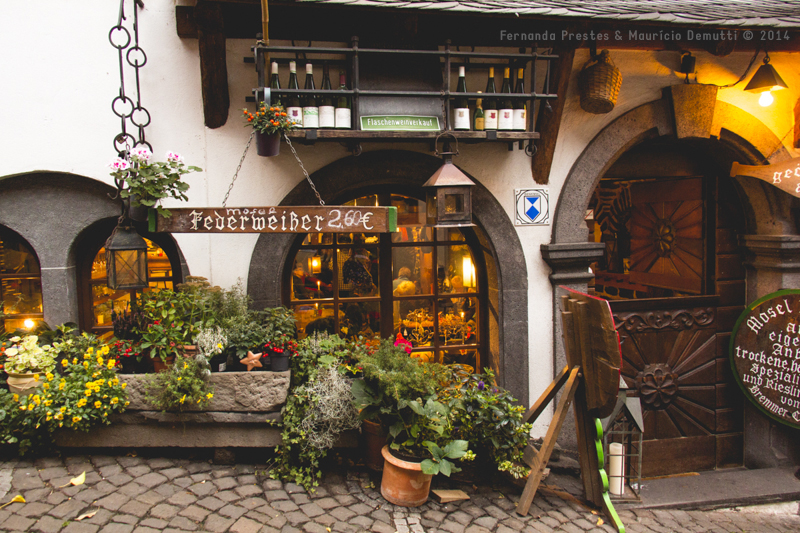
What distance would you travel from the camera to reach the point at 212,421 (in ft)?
11.9

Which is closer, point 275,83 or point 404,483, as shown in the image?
point 404,483

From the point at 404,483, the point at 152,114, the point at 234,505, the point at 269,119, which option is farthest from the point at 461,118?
the point at 234,505

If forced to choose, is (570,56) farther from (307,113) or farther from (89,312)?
(89,312)

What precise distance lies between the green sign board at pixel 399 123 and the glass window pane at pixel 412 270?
1310 mm

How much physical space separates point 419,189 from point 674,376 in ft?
11.0

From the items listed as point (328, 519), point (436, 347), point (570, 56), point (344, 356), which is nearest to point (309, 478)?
point (328, 519)

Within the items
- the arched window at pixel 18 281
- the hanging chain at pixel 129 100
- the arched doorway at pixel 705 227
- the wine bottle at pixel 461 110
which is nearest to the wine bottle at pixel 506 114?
the wine bottle at pixel 461 110

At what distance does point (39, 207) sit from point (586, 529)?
491 centimetres

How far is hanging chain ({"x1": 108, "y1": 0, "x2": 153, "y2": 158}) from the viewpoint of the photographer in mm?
3854

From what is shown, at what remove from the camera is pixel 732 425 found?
5250 mm

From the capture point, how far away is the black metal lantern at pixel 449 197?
3504 millimetres

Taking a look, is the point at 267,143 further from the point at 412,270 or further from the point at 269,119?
the point at 412,270

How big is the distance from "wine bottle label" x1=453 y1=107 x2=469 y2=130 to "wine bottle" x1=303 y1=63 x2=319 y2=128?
3.69ft

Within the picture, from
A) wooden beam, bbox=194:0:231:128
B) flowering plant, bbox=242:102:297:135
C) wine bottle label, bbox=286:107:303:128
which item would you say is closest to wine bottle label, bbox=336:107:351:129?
wine bottle label, bbox=286:107:303:128
